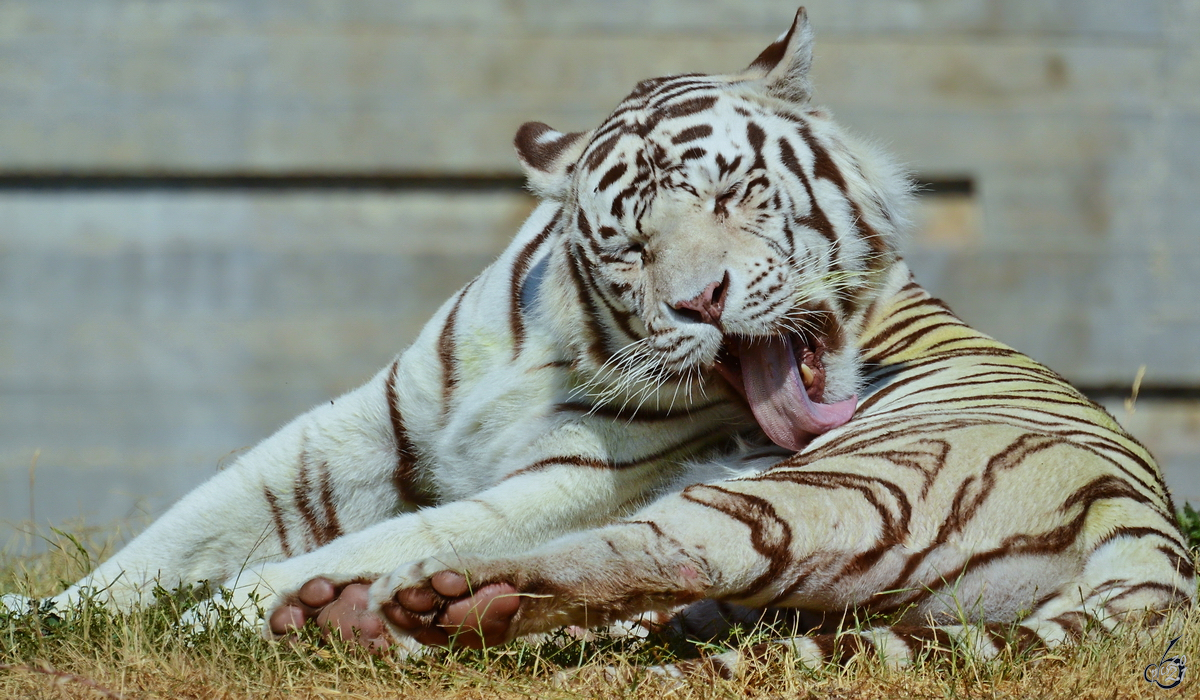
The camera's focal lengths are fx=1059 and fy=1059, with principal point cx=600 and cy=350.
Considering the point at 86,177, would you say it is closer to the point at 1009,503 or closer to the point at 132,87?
the point at 132,87

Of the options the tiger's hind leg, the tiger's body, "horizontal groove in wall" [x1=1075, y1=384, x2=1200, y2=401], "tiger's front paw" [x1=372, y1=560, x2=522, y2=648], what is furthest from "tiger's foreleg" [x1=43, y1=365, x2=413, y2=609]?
"horizontal groove in wall" [x1=1075, y1=384, x2=1200, y2=401]

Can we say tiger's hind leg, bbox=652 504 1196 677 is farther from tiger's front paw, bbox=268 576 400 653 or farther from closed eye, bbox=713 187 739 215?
closed eye, bbox=713 187 739 215

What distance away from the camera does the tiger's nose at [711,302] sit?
5.87 ft

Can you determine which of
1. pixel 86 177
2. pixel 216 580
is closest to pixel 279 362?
pixel 86 177

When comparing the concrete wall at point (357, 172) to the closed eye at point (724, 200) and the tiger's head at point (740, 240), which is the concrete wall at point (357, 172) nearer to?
the tiger's head at point (740, 240)

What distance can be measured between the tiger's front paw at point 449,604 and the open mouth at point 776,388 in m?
0.72

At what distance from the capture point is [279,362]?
180 inches

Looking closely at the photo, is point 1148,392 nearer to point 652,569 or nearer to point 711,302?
point 711,302

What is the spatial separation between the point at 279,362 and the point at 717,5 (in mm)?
2447

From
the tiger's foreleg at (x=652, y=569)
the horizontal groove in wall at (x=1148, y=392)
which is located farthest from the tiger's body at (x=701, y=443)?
the horizontal groove in wall at (x=1148, y=392)

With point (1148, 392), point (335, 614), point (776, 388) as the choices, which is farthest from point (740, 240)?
point (1148, 392)

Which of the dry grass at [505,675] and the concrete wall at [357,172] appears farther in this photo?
the concrete wall at [357,172]

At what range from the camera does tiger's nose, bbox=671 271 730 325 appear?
1789mm

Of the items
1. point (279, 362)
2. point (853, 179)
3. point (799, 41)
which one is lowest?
point (279, 362)
